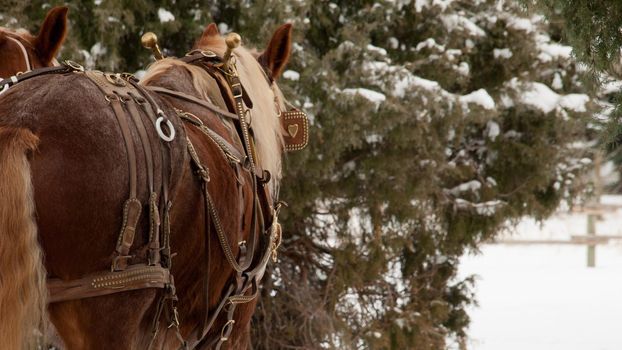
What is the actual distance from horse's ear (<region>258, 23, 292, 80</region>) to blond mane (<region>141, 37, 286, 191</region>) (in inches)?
2.2

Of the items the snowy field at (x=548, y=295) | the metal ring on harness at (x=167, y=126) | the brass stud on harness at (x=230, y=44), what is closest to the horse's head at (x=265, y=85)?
the brass stud on harness at (x=230, y=44)

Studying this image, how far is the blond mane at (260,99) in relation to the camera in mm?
3102

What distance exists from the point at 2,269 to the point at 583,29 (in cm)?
213

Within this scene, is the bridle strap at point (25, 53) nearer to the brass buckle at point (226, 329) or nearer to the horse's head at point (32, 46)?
the horse's head at point (32, 46)

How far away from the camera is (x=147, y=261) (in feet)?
7.36

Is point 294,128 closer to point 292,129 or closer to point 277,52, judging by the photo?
point 292,129

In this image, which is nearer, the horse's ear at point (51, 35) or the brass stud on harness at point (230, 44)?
the brass stud on harness at point (230, 44)

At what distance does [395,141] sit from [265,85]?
168 centimetres

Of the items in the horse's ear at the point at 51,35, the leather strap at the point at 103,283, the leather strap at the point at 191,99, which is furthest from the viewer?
the horse's ear at the point at 51,35

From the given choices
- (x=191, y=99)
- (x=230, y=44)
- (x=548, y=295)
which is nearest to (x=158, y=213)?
(x=191, y=99)

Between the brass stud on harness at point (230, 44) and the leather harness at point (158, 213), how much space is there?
25cm

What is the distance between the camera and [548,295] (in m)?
10.1

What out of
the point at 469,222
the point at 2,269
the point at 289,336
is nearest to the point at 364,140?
the point at 469,222

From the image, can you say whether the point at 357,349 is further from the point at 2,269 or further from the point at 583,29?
the point at 2,269
